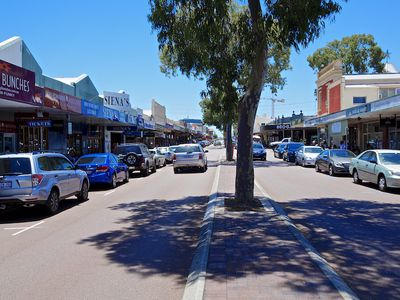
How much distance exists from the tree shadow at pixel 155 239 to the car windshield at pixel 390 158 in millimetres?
7867

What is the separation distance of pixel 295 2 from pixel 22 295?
25.1ft

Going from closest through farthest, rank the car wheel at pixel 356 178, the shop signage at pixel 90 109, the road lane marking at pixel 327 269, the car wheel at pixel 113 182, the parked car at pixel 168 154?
the road lane marking at pixel 327 269
the car wheel at pixel 113 182
the car wheel at pixel 356 178
the shop signage at pixel 90 109
the parked car at pixel 168 154

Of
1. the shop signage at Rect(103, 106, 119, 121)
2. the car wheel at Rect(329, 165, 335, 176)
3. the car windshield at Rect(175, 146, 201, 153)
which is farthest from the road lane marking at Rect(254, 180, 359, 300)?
the shop signage at Rect(103, 106, 119, 121)

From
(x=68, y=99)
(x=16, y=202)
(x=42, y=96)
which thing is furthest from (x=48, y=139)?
(x=16, y=202)

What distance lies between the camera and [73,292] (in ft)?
18.9

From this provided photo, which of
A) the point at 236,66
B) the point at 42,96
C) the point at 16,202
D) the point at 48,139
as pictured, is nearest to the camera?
the point at 16,202

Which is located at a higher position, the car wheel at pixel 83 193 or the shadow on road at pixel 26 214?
the car wheel at pixel 83 193

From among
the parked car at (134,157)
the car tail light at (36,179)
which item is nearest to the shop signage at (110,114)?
the parked car at (134,157)

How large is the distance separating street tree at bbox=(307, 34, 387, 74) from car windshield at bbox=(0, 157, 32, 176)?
64.5 metres

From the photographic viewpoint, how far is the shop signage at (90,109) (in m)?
24.4

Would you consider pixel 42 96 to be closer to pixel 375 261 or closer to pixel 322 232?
pixel 322 232

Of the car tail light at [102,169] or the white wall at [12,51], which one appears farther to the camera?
the white wall at [12,51]

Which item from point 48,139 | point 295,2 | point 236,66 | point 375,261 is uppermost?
point 295,2

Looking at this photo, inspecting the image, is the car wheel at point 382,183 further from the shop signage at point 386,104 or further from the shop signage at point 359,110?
the shop signage at point 359,110
